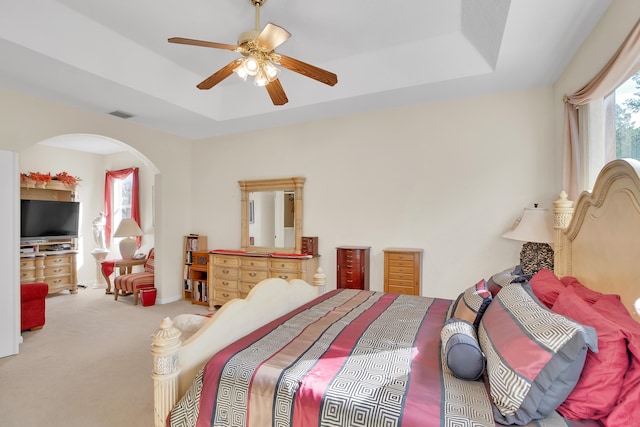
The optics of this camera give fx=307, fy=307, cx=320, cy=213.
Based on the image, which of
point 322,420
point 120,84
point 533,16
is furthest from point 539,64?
point 120,84

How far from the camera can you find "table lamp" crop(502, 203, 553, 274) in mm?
2730

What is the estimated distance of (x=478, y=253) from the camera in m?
3.40

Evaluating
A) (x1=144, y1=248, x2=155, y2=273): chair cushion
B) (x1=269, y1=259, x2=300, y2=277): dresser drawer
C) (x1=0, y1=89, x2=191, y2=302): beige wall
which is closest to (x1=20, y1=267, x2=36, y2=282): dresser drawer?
(x1=144, y1=248, x2=155, y2=273): chair cushion

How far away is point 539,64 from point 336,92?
1906mm

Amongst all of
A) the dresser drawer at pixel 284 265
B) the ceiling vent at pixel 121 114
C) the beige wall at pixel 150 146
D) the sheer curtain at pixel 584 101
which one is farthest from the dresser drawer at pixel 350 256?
the ceiling vent at pixel 121 114

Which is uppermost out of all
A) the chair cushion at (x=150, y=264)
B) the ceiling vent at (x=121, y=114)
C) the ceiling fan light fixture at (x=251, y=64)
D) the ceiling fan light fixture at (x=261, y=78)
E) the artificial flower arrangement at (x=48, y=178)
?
the ceiling vent at (x=121, y=114)

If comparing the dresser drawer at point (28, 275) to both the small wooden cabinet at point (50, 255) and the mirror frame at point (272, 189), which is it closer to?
the small wooden cabinet at point (50, 255)

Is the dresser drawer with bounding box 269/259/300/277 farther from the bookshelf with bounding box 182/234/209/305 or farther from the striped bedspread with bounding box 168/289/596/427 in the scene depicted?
the striped bedspread with bounding box 168/289/596/427

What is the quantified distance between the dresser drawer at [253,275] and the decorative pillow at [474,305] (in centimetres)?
278

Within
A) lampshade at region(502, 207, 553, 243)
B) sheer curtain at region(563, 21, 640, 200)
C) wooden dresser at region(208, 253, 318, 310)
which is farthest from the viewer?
wooden dresser at region(208, 253, 318, 310)

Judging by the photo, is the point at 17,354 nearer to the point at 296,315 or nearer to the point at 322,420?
the point at 296,315

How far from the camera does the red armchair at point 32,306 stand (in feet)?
11.3

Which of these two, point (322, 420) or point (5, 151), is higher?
point (5, 151)

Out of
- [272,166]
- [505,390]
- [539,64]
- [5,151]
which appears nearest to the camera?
[505,390]
